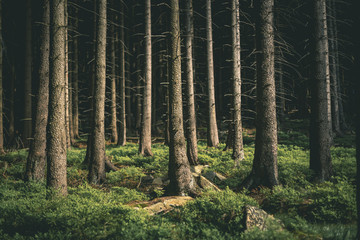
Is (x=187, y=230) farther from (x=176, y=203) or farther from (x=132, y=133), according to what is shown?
(x=132, y=133)

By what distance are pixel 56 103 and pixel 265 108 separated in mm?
6324

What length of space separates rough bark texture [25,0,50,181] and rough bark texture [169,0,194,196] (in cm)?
500

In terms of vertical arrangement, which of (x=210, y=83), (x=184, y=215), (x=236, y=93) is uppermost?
(x=210, y=83)

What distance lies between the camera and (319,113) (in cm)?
827

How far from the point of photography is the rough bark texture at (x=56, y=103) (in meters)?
7.04

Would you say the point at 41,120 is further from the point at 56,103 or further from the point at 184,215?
the point at 184,215

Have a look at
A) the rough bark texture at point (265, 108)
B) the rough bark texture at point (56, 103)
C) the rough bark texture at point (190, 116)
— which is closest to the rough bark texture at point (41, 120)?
the rough bark texture at point (56, 103)

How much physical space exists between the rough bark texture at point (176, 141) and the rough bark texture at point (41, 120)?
500cm

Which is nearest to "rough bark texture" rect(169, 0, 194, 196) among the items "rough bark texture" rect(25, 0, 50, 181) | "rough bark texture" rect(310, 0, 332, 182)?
"rough bark texture" rect(310, 0, 332, 182)

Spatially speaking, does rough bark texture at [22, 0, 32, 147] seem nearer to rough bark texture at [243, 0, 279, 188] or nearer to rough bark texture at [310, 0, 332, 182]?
rough bark texture at [243, 0, 279, 188]

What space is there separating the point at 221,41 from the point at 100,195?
2382cm

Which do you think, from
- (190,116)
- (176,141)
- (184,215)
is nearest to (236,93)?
(190,116)

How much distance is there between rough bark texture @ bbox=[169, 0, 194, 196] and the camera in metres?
7.63

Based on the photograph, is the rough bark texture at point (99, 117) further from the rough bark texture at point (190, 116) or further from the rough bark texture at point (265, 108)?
the rough bark texture at point (265, 108)
